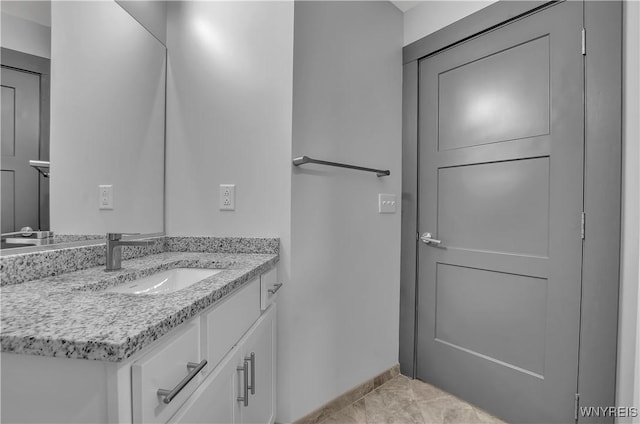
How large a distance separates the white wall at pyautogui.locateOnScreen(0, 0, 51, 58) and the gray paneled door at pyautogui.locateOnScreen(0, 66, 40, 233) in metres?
0.08

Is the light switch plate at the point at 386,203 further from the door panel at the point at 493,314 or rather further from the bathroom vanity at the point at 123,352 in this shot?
the bathroom vanity at the point at 123,352

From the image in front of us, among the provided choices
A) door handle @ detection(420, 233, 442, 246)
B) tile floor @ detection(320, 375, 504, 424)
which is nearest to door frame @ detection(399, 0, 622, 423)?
tile floor @ detection(320, 375, 504, 424)

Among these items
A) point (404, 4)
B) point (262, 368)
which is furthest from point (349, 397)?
point (404, 4)

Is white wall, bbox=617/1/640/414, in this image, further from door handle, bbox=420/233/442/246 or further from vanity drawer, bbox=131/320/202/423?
vanity drawer, bbox=131/320/202/423

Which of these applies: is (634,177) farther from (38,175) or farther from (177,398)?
(38,175)

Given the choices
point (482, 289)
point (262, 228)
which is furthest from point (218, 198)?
point (482, 289)

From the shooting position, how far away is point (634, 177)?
3.88 ft

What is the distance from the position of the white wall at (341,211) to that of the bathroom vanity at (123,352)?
1.63 ft

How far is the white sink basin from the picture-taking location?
1041 millimetres

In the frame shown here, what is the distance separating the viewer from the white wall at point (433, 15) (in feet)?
5.45

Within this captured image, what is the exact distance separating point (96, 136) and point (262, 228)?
2.44ft

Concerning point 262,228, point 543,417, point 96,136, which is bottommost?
point 543,417

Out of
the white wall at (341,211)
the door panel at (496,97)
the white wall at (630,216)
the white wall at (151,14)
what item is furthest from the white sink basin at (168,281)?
the white wall at (630,216)

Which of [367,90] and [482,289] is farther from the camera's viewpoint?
[367,90]
